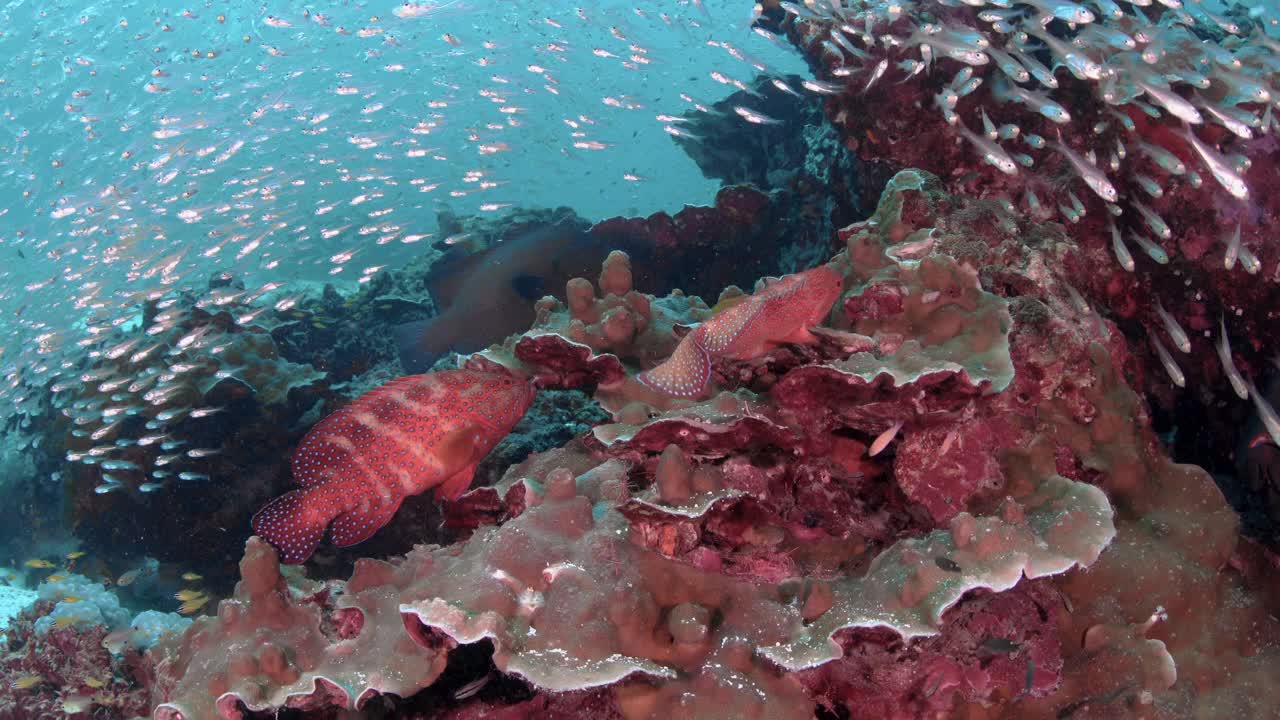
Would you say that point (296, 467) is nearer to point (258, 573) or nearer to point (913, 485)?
point (258, 573)

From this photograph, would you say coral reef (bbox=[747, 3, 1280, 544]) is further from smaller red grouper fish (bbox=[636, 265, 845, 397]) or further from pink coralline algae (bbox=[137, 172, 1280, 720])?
smaller red grouper fish (bbox=[636, 265, 845, 397])

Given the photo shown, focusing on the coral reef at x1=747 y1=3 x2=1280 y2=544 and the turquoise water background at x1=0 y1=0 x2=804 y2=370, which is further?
the turquoise water background at x1=0 y1=0 x2=804 y2=370

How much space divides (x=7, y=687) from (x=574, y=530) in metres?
6.27

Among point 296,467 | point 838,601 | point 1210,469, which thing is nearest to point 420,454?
point 296,467

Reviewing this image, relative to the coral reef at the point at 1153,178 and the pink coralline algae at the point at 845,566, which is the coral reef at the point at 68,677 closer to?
the pink coralline algae at the point at 845,566

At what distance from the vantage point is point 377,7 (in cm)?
5681

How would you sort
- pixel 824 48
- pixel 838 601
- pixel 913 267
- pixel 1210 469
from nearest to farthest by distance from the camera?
pixel 838 601
pixel 913 267
pixel 1210 469
pixel 824 48

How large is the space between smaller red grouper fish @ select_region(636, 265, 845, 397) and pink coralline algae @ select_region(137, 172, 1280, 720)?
14 cm

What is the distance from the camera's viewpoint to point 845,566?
2.83 metres

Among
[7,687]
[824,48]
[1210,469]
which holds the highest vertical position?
[824,48]

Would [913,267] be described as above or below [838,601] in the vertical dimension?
above

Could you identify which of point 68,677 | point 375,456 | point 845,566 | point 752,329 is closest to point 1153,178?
point 752,329

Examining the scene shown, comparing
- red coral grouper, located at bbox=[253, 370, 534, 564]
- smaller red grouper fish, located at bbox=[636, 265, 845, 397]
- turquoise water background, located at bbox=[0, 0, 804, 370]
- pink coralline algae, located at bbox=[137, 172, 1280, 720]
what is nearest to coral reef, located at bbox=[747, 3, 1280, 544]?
pink coralline algae, located at bbox=[137, 172, 1280, 720]

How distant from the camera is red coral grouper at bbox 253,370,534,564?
11.2ft
